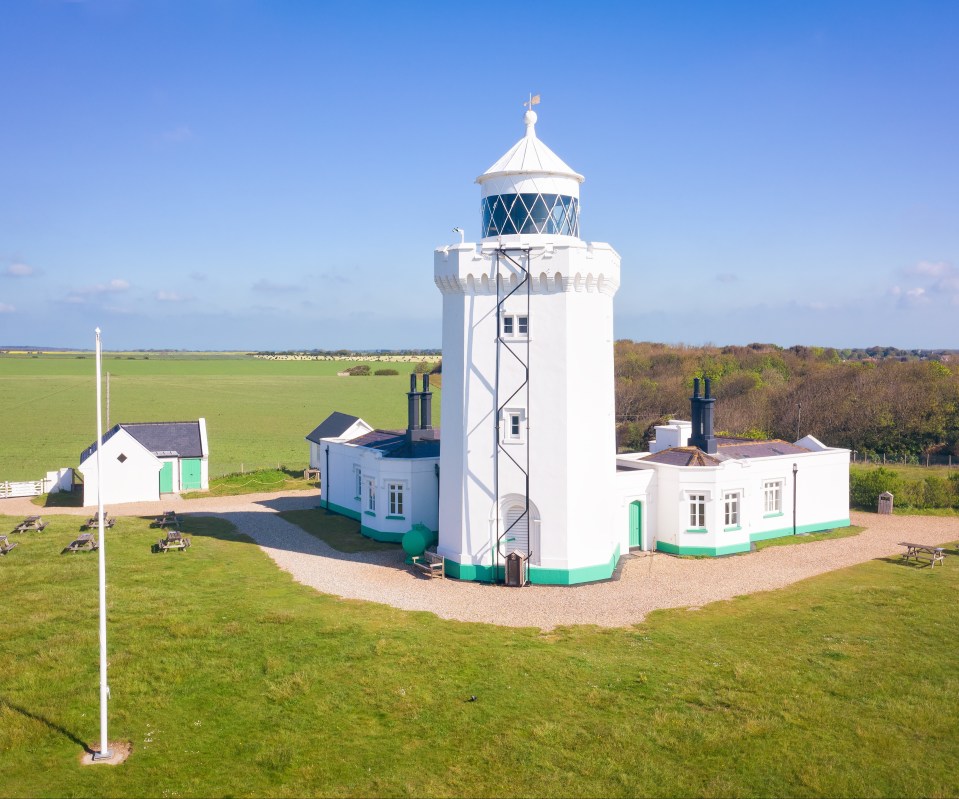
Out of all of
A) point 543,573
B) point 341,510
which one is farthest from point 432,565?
point 341,510

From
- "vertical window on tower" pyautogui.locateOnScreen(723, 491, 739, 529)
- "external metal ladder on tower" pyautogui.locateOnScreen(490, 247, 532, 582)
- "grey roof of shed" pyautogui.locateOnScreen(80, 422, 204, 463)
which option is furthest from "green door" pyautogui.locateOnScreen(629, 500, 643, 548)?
"grey roof of shed" pyautogui.locateOnScreen(80, 422, 204, 463)

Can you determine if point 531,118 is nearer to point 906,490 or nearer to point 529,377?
point 529,377

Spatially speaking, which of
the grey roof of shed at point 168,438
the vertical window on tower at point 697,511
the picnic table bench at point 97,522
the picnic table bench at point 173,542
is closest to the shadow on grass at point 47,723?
the picnic table bench at point 173,542

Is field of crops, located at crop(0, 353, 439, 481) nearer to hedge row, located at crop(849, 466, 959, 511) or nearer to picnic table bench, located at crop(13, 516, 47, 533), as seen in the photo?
picnic table bench, located at crop(13, 516, 47, 533)

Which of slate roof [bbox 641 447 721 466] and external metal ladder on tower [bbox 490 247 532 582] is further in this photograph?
slate roof [bbox 641 447 721 466]

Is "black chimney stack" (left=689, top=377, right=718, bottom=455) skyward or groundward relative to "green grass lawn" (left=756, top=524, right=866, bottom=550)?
skyward

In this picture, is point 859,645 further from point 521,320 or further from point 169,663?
point 169,663
